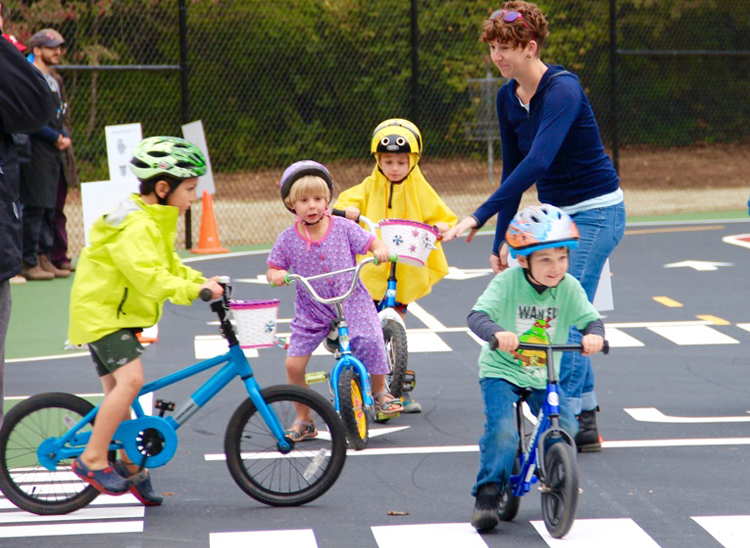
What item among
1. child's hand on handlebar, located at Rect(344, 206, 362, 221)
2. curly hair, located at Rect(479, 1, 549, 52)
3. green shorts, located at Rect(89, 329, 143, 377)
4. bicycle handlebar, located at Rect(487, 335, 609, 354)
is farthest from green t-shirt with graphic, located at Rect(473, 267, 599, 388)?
child's hand on handlebar, located at Rect(344, 206, 362, 221)

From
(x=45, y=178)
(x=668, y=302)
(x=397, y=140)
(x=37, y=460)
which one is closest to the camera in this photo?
(x=37, y=460)

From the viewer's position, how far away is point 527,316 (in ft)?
17.3

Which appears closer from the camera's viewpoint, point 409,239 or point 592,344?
point 592,344

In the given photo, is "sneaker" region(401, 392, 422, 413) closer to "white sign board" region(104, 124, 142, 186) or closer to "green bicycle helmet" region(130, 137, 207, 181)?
"green bicycle helmet" region(130, 137, 207, 181)

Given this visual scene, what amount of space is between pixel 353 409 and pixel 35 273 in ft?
23.9

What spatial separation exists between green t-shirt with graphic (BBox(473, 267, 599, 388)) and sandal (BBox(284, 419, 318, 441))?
1012mm

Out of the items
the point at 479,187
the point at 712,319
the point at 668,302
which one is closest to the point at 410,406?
the point at 712,319

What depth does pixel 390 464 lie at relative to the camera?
6.39m

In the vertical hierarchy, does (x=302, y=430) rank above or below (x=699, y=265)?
above

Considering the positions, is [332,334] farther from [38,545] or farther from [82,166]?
[82,166]

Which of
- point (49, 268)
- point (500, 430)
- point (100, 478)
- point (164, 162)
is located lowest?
point (49, 268)

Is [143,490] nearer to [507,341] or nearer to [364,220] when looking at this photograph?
[507,341]

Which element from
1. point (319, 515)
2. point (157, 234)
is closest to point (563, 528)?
point (319, 515)

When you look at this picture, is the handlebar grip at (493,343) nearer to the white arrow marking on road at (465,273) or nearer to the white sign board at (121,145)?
the white sign board at (121,145)
